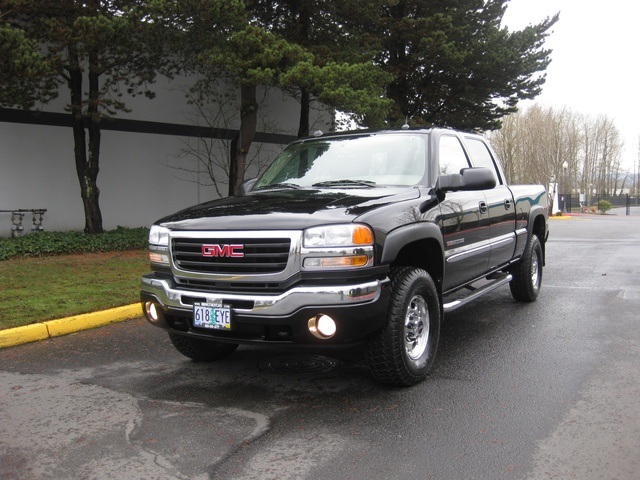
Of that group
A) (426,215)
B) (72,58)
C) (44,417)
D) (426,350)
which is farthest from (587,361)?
(72,58)

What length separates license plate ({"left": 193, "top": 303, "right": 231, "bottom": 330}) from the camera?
3.90m

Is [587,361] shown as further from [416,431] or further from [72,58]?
[72,58]

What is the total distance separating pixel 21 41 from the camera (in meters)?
9.19

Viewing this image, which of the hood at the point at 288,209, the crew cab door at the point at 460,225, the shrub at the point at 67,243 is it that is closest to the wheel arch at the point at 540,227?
the crew cab door at the point at 460,225

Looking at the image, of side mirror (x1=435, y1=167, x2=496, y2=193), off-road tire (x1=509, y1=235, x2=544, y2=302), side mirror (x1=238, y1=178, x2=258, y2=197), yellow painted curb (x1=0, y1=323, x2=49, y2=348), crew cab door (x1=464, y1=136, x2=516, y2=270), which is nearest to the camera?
side mirror (x1=435, y1=167, x2=496, y2=193)

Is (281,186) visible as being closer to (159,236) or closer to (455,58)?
(159,236)

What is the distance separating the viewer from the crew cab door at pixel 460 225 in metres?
5.00

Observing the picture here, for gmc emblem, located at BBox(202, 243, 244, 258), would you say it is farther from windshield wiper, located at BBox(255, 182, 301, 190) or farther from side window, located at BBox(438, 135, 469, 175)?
side window, located at BBox(438, 135, 469, 175)

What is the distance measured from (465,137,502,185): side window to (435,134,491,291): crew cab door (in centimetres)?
30

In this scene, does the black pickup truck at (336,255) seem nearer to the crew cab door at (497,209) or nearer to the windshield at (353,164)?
the windshield at (353,164)

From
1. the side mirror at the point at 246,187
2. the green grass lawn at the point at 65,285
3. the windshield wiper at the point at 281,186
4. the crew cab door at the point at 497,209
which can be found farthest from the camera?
the green grass lawn at the point at 65,285

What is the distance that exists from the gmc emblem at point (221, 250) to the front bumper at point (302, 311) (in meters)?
0.27

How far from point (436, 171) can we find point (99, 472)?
135 inches

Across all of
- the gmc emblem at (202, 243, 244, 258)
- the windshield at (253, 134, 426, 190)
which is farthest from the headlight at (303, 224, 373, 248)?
the windshield at (253, 134, 426, 190)
